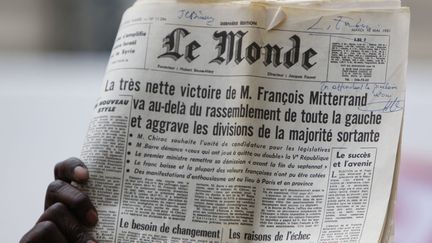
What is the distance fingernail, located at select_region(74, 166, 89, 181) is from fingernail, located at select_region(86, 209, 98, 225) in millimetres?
32

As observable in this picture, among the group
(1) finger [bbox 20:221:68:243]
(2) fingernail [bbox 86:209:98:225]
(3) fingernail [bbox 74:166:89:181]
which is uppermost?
(3) fingernail [bbox 74:166:89:181]

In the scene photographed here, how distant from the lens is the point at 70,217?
2.17 feet

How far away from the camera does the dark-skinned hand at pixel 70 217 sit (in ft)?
2.15

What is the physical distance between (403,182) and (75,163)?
0.57 metres

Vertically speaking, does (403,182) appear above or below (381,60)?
below

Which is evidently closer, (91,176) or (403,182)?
(91,176)

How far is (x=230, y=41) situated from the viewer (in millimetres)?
674

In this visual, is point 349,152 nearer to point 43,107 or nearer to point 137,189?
point 137,189

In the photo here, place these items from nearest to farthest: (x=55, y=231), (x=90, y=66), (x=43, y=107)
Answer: (x=55, y=231) < (x=43, y=107) < (x=90, y=66)

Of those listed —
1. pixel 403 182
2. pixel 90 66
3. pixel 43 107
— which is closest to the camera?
pixel 403 182

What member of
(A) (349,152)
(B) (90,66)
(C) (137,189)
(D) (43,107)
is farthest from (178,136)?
(B) (90,66)

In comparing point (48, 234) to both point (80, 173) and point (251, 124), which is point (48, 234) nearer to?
point (80, 173)

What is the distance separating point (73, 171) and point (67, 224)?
0.05 m

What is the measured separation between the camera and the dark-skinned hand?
2.15 ft
